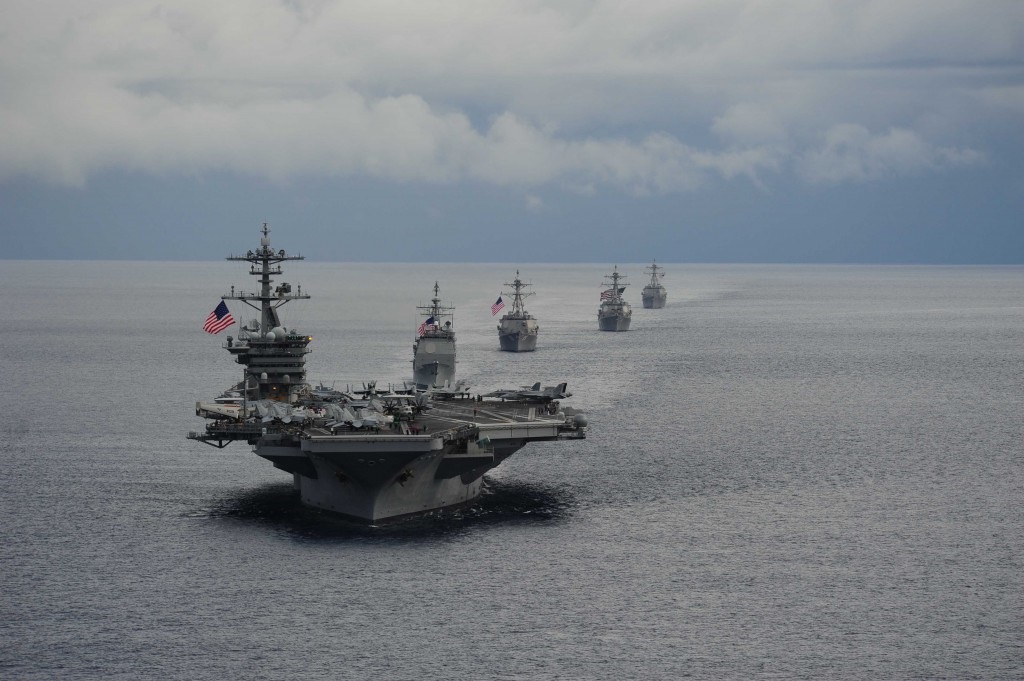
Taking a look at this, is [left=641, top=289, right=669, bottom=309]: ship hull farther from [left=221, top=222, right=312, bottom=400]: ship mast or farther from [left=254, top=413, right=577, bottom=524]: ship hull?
[left=254, top=413, right=577, bottom=524]: ship hull

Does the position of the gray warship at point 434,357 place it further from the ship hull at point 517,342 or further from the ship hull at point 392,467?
the ship hull at point 517,342

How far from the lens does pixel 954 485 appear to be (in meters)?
48.6

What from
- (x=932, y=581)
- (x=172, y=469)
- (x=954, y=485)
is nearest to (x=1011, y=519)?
(x=954, y=485)

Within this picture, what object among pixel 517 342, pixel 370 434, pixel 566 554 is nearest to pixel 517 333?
pixel 517 342

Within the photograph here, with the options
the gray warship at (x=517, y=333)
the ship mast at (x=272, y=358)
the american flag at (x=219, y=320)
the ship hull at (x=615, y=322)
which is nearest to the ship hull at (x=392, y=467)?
the ship mast at (x=272, y=358)

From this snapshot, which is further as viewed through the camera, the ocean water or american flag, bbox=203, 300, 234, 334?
american flag, bbox=203, 300, 234, 334

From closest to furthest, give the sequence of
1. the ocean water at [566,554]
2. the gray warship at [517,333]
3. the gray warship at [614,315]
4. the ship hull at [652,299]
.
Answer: the ocean water at [566,554] < the gray warship at [517,333] < the gray warship at [614,315] < the ship hull at [652,299]

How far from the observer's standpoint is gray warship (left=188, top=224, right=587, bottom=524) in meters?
39.6

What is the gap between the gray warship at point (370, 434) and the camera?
39.6 metres

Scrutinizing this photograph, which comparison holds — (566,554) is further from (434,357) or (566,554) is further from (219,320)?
(434,357)

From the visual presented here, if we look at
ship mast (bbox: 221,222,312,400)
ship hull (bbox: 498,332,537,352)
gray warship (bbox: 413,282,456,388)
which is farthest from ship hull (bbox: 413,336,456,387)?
ship hull (bbox: 498,332,537,352)

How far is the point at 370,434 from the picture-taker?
1594 inches

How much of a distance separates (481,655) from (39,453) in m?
31.7

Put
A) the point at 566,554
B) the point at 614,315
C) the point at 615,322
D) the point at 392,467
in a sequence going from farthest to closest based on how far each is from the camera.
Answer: the point at 615,322
the point at 614,315
the point at 392,467
the point at 566,554
